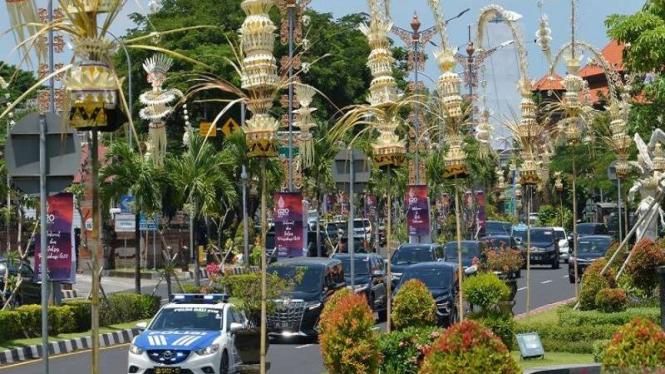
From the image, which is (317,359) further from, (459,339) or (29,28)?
(29,28)

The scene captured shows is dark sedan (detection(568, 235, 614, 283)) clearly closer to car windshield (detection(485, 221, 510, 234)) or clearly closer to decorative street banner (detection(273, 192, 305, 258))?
decorative street banner (detection(273, 192, 305, 258))

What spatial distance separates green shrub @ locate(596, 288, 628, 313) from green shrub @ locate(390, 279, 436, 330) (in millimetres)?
8046

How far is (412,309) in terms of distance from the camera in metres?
21.4

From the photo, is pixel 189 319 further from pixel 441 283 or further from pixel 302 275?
pixel 441 283

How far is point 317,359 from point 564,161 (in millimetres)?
54581

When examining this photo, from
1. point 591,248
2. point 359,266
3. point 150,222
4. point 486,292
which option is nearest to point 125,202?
point 150,222

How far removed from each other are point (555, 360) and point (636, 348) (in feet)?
28.8

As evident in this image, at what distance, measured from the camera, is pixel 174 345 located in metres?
20.4

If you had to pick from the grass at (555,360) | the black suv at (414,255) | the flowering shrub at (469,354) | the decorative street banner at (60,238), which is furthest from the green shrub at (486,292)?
the black suv at (414,255)

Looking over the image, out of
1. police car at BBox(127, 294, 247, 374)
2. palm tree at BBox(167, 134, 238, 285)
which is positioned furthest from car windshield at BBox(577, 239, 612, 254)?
police car at BBox(127, 294, 247, 374)

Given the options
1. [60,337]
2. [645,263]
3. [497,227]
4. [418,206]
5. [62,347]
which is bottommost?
[62,347]

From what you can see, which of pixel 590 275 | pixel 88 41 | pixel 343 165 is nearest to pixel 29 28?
pixel 88 41

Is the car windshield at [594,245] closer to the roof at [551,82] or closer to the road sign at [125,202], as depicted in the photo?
the roof at [551,82]

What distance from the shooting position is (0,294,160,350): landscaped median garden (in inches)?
1038
